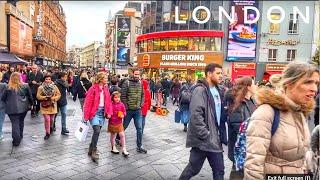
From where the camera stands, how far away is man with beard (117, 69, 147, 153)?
7504 millimetres

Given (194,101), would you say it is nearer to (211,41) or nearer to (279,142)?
(279,142)

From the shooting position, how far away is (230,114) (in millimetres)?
5727

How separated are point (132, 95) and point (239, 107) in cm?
263

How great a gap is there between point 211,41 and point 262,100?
37451 mm

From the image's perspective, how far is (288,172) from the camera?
2.48 m

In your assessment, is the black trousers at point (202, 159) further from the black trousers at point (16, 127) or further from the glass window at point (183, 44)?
the glass window at point (183, 44)

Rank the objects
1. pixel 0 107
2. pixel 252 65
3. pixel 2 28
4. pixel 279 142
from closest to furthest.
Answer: pixel 279 142 < pixel 0 107 < pixel 2 28 < pixel 252 65

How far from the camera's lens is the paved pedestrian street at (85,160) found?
589 centimetres

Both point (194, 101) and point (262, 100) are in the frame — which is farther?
point (194, 101)

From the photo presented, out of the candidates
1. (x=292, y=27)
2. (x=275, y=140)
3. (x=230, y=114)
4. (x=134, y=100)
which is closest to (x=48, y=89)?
(x=134, y=100)

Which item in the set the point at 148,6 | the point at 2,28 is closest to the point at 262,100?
the point at 2,28

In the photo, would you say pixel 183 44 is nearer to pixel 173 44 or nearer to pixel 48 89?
pixel 173 44

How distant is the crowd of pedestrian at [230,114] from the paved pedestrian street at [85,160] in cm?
29

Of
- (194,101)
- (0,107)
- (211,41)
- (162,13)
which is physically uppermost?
(162,13)
